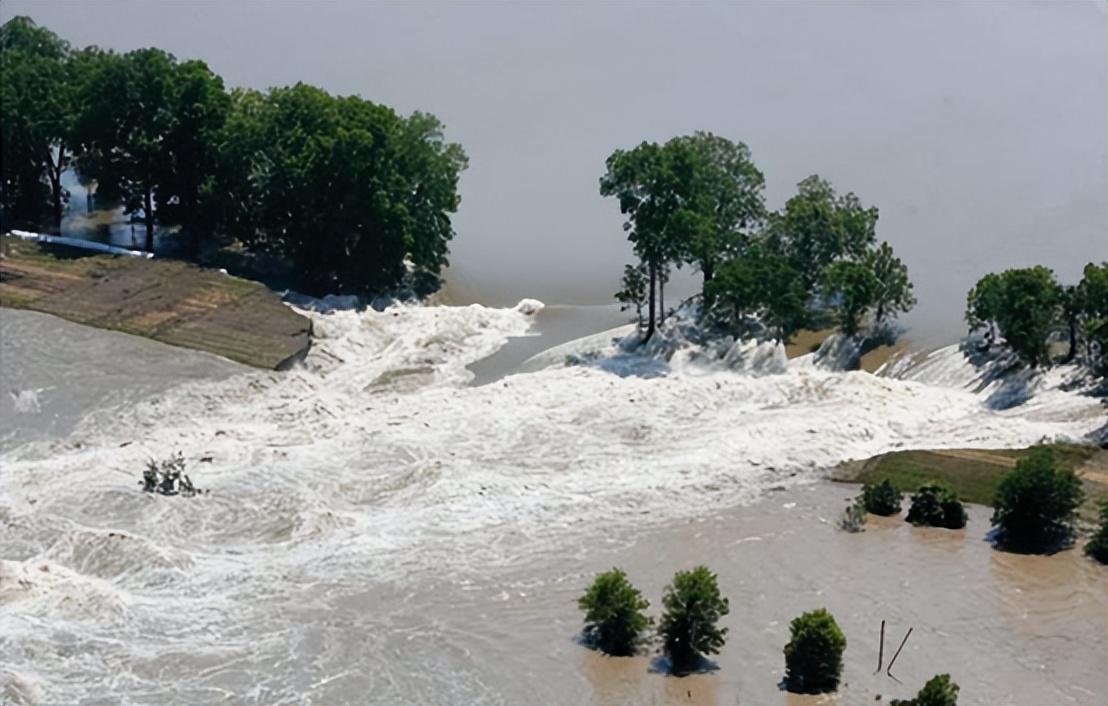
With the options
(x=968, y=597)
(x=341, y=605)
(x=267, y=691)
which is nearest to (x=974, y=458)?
(x=968, y=597)

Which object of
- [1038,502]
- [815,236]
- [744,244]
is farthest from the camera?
[744,244]

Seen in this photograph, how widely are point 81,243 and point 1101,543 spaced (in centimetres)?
3740

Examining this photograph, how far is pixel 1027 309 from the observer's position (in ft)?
135

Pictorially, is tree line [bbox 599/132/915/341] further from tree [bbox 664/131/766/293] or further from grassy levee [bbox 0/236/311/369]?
grassy levee [bbox 0/236/311/369]

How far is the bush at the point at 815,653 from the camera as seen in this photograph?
1072 inches

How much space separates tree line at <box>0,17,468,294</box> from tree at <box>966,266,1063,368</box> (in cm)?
2017

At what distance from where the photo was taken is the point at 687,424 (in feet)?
135

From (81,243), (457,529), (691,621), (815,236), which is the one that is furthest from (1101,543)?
(81,243)

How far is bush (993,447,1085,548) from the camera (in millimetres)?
33250

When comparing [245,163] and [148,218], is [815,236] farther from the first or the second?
[148,218]

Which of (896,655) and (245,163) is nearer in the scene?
(896,655)

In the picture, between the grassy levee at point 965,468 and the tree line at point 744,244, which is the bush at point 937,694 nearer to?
the grassy levee at point 965,468

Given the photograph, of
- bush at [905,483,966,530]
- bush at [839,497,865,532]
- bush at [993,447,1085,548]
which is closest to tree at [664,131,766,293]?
bush at [839,497,865,532]

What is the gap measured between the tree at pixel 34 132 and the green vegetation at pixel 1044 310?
109 ft
